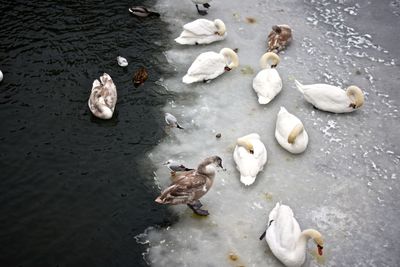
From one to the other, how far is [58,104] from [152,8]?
5096 mm

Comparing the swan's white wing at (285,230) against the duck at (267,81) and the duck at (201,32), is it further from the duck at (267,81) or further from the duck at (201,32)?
the duck at (201,32)

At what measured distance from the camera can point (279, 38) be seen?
38.9 feet

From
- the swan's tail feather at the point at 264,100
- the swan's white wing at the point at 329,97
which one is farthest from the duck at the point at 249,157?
the swan's white wing at the point at 329,97

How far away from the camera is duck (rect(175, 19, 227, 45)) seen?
1197 cm

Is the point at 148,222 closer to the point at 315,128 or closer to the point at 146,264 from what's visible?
the point at 146,264

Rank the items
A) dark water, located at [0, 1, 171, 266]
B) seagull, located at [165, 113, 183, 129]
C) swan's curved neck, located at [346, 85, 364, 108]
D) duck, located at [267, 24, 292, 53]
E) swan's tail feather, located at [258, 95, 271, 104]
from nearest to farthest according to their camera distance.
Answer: dark water, located at [0, 1, 171, 266], seagull, located at [165, 113, 183, 129], swan's curved neck, located at [346, 85, 364, 108], swan's tail feather, located at [258, 95, 271, 104], duck, located at [267, 24, 292, 53]

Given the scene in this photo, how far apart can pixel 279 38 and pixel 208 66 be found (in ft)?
7.62

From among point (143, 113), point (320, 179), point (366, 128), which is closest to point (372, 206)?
point (320, 179)

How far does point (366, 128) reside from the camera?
33.0 feet

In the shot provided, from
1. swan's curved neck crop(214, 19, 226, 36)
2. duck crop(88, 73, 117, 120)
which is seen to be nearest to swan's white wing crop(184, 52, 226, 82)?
swan's curved neck crop(214, 19, 226, 36)

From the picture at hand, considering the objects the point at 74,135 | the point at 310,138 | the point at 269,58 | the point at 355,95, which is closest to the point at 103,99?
the point at 74,135

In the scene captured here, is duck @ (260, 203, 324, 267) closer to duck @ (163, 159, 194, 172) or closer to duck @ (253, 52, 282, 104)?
duck @ (163, 159, 194, 172)

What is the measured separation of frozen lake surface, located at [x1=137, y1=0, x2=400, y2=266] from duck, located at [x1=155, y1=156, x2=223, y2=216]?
17.4 inches

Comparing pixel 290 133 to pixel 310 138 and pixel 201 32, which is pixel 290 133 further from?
pixel 201 32
